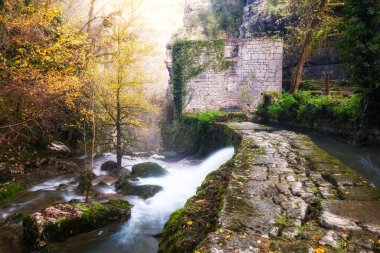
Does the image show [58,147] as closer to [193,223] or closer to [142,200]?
[142,200]

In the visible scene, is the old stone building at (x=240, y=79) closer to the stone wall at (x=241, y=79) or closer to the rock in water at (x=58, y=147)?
the stone wall at (x=241, y=79)

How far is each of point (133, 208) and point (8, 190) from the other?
137 inches

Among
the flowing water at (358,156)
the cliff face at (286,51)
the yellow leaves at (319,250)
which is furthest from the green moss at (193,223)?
the cliff face at (286,51)

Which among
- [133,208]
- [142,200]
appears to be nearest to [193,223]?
[133,208]

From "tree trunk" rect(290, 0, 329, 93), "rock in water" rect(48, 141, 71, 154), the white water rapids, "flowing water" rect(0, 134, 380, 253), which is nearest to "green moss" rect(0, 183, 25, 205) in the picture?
"flowing water" rect(0, 134, 380, 253)

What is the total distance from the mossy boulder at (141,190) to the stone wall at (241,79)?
927 centimetres

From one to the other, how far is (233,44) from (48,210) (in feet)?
46.5

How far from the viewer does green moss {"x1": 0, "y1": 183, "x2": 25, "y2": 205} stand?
26.8 ft

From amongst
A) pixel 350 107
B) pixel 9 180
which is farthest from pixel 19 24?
pixel 350 107

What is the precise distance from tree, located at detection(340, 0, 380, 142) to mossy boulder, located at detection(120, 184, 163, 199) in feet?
21.8

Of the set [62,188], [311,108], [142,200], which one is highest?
[311,108]

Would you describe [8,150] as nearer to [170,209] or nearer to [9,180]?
[9,180]

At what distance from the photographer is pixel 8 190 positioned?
8.52 metres

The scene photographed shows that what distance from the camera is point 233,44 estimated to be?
17.8 meters
